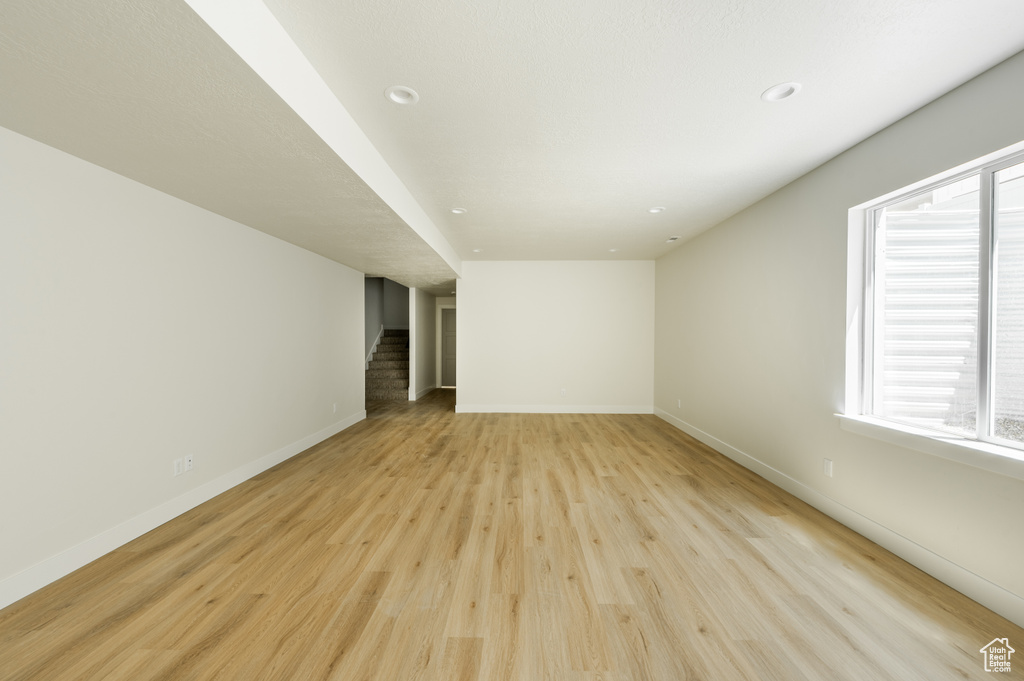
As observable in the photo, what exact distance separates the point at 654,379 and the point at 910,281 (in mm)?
4321

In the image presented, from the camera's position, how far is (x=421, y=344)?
27.1 feet

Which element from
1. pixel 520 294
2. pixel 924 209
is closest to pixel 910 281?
pixel 924 209

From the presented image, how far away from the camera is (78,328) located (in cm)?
227

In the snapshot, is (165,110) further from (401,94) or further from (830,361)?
(830,361)

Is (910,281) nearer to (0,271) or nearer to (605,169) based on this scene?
(605,169)

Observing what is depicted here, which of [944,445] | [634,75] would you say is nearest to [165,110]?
[634,75]

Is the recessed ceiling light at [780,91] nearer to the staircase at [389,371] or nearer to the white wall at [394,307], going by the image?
the staircase at [389,371]

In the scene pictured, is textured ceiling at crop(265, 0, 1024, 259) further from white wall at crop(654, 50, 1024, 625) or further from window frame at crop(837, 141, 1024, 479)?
window frame at crop(837, 141, 1024, 479)

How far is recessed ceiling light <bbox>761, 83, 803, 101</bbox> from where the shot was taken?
2.00 meters

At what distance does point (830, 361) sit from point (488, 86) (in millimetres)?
3003

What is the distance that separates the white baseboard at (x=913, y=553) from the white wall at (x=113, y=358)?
4.70 m

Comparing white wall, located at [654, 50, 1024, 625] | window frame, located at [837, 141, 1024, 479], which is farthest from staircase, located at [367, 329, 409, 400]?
window frame, located at [837, 141, 1024, 479]

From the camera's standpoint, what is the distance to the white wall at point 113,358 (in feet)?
6.54

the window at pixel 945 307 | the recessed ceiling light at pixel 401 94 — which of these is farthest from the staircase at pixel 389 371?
the window at pixel 945 307
